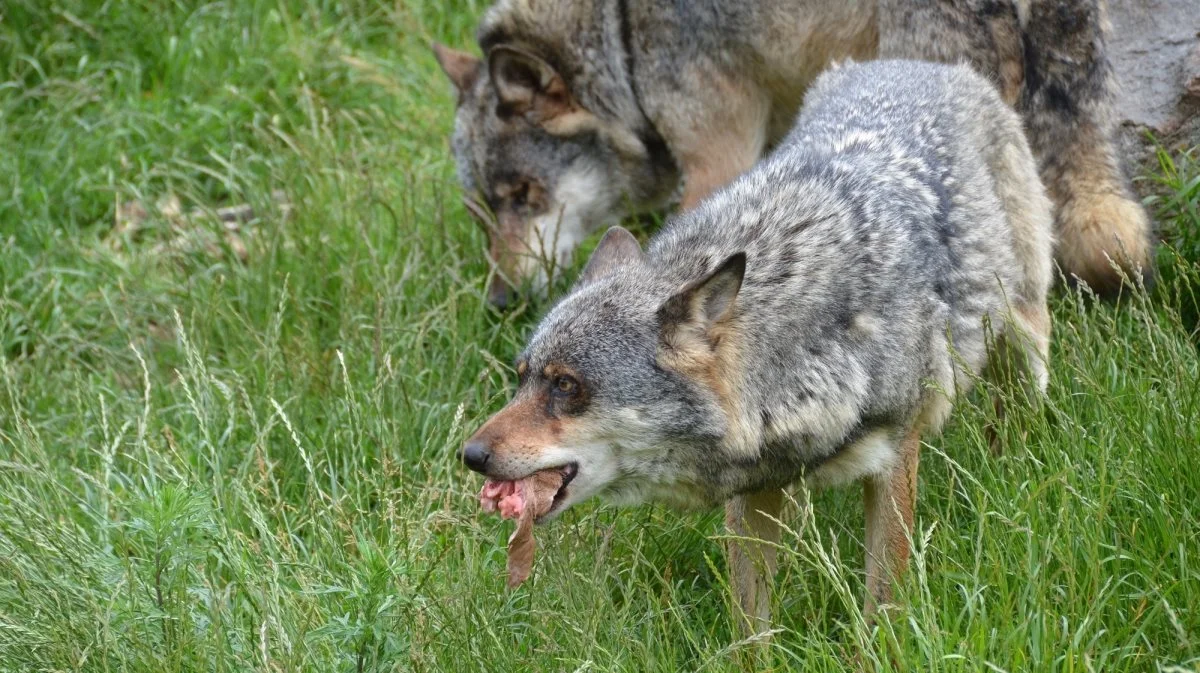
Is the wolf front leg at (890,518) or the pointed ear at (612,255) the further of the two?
the pointed ear at (612,255)

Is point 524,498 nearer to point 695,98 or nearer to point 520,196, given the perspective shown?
point 695,98

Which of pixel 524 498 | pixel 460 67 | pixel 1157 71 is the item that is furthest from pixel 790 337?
pixel 460 67

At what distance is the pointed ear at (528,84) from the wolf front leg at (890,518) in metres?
3.57

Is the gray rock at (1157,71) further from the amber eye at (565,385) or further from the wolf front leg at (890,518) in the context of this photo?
the amber eye at (565,385)

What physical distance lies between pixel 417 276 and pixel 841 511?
8.62 feet

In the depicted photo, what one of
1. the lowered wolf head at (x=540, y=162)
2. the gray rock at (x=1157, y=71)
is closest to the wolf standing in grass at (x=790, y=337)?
the gray rock at (x=1157, y=71)

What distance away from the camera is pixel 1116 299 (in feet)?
17.8

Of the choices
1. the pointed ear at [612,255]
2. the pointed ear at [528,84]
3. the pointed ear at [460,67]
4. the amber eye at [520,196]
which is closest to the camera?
the pointed ear at [612,255]

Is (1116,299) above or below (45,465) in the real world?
below

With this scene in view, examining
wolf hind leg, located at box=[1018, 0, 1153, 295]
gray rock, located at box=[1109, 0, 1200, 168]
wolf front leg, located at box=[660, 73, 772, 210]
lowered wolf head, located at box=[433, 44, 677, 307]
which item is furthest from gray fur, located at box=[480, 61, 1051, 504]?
lowered wolf head, located at box=[433, 44, 677, 307]

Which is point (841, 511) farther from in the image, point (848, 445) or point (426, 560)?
point (426, 560)

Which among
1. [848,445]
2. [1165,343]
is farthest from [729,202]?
[1165,343]

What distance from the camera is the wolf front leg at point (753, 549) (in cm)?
432

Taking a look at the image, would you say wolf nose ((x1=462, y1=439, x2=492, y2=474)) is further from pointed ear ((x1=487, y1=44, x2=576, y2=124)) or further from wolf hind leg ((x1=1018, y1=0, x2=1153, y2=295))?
pointed ear ((x1=487, y1=44, x2=576, y2=124))
